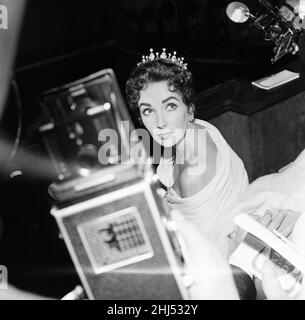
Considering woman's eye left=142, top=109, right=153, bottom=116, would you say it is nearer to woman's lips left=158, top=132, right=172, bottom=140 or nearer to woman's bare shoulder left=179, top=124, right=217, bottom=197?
woman's lips left=158, top=132, right=172, bottom=140

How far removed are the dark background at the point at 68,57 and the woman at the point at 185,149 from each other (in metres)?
0.07

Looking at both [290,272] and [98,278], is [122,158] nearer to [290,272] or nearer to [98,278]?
→ [98,278]

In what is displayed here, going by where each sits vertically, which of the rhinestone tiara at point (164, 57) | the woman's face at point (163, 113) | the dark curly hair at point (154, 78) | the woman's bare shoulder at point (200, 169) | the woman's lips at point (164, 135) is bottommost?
the woman's bare shoulder at point (200, 169)

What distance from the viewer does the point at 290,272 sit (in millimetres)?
1616

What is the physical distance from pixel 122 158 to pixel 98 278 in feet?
1.29

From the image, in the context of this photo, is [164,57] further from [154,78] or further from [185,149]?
[185,149]

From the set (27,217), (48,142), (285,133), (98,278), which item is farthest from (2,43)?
(285,133)

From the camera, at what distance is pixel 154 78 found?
1.79 metres

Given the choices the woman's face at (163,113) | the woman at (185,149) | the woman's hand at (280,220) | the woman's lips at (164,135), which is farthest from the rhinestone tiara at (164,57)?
the woman's hand at (280,220)

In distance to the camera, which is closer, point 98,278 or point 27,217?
point 98,278

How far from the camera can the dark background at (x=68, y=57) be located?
5.98ft

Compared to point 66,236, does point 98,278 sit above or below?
below

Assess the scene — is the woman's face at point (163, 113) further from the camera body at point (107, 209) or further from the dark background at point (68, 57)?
the camera body at point (107, 209)
